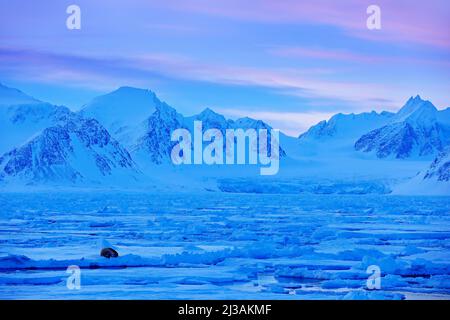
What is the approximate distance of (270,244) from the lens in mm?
9484

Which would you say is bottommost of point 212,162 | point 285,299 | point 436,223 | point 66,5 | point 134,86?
point 285,299

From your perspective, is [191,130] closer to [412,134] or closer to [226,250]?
[226,250]

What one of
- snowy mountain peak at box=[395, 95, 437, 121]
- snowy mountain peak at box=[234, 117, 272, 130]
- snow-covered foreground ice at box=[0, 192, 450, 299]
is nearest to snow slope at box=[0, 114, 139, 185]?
snow-covered foreground ice at box=[0, 192, 450, 299]

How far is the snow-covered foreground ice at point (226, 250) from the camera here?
9.01 meters

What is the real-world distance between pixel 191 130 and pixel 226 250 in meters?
1.12

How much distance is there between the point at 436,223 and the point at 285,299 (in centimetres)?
158

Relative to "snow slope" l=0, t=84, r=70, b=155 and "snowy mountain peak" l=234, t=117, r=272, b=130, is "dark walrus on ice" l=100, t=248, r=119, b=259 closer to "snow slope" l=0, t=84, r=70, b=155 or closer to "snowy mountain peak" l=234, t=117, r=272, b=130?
"snow slope" l=0, t=84, r=70, b=155

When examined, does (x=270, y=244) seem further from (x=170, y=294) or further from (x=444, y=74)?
(x=444, y=74)

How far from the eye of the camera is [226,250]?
9.37m

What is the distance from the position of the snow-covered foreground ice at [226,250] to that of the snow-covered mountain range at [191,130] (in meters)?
0.49

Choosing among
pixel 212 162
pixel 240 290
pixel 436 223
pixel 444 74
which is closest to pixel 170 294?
pixel 240 290

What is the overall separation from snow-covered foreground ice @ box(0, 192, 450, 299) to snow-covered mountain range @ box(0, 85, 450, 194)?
1.60 ft

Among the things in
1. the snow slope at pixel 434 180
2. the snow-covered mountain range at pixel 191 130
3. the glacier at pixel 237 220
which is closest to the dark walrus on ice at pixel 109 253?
the glacier at pixel 237 220

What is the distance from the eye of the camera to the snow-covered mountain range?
9.64 m
